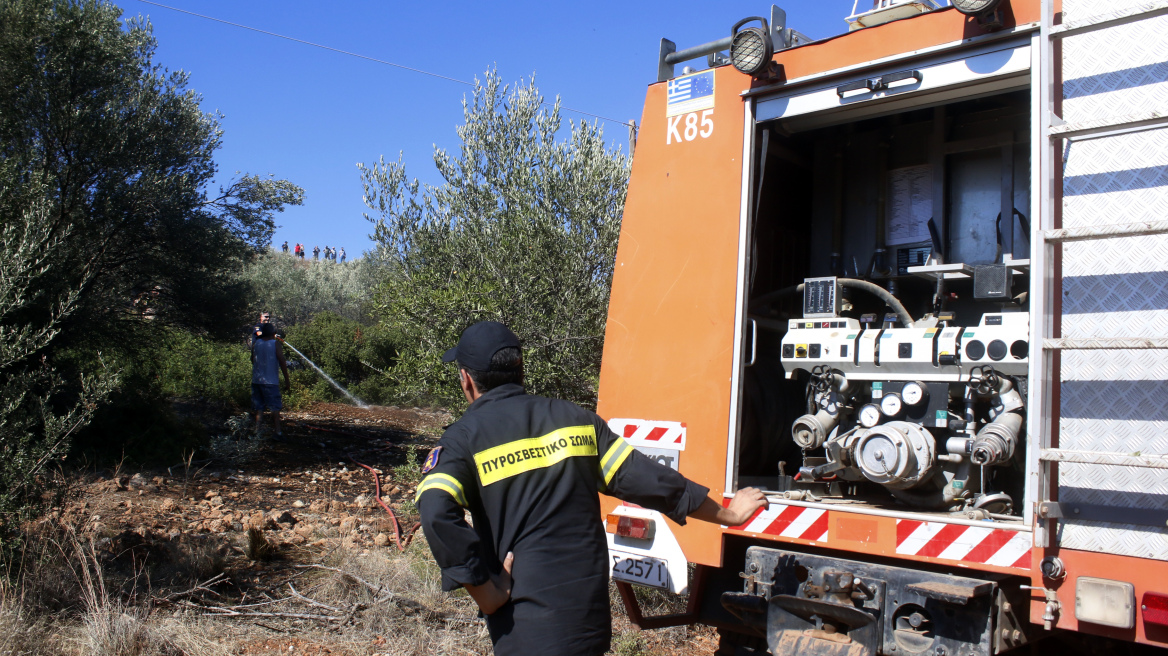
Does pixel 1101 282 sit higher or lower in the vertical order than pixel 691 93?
lower

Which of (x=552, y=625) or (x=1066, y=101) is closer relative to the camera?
(x=552, y=625)

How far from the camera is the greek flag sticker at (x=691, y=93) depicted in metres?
4.15

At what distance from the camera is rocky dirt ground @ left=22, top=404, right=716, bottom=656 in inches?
181

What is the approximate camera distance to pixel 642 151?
14.4 ft

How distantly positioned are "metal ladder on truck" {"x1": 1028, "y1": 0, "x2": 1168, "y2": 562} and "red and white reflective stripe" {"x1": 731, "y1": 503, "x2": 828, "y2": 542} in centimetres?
88

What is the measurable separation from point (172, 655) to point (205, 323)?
292 inches

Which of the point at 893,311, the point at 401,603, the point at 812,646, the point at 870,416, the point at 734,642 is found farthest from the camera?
the point at 401,603

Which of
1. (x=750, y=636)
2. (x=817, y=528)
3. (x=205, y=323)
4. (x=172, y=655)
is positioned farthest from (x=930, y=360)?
(x=205, y=323)

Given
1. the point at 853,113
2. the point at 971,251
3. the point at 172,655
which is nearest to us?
the point at 853,113

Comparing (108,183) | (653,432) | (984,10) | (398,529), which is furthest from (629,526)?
(108,183)

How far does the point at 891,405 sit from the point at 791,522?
2.43ft

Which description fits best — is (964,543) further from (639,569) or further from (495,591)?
(495,591)

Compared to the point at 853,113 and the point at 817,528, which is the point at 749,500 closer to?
the point at 817,528

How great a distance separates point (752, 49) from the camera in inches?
151
